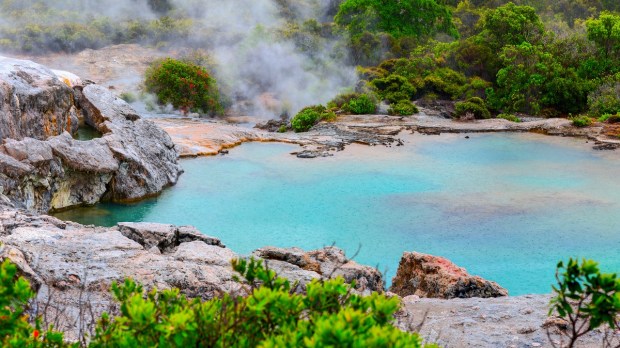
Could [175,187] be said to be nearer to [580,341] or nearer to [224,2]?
[580,341]

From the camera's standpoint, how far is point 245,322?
10.1 ft

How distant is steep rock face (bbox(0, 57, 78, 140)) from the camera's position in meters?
12.9

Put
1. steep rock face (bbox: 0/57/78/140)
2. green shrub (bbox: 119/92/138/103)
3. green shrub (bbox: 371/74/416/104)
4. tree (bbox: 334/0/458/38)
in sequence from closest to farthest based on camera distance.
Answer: steep rock face (bbox: 0/57/78/140), green shrub (bbox: 371/74/416/104), green shrub (bbox: 119/92/138/103), tree (bbox: 334/0/458/38)

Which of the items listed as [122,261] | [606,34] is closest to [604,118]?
[606,34]

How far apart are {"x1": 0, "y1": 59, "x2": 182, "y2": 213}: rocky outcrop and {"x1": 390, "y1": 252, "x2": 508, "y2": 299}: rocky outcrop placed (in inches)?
268

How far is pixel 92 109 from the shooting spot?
627 inches

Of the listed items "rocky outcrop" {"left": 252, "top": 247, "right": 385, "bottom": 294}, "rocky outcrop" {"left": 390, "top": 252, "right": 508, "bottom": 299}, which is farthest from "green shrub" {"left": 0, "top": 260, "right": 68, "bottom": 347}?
"rocky outcrop" {"left": 390, "top": 252, "right": 508, "bottom": 299}

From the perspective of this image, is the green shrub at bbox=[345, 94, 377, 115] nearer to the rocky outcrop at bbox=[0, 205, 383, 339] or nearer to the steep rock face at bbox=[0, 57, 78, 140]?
the steep rock face at bbox=[0, 57, 78, 140]

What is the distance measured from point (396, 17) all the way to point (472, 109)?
488 inches

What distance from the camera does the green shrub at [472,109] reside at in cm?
2345

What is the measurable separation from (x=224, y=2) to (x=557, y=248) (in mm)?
31577

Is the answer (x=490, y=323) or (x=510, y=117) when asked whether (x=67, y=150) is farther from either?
(x=510, y=117)

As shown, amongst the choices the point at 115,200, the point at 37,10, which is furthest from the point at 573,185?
the point at 37,10

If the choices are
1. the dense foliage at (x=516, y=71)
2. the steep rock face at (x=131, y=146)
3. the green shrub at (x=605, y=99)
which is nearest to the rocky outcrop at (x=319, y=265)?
the steep rock face at (x=131, y=146)
